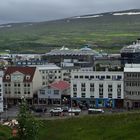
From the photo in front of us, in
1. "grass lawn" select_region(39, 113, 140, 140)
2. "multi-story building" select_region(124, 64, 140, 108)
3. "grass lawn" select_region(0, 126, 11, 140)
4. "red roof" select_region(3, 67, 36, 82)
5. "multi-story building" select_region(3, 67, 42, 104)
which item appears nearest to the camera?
"grass lawn" select_region(39, 113, 140, 140)

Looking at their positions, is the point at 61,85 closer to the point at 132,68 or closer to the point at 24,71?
the point at 24,71

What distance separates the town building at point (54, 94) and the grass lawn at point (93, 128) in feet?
80.3

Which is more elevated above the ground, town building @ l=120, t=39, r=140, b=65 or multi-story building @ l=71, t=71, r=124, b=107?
town building @ l=120, t=39, r=140, b=65

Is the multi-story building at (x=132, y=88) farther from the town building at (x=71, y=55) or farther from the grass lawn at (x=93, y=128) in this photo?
the town building at (x=71, y=55)

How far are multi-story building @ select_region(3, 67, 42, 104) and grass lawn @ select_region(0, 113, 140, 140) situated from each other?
2661 cm

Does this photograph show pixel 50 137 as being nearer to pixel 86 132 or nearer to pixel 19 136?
pixel 86 132

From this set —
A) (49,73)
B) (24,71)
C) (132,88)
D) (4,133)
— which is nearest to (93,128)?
(4,133)

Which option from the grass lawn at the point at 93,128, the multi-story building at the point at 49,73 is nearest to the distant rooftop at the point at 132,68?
the multi-story building at the point at 49,73

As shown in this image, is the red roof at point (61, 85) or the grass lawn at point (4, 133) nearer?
the grass lawn at point (4, 133)

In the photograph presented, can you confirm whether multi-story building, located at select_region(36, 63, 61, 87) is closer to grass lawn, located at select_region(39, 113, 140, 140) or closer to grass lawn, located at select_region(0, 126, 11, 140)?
grass lawn, located at select_region(39, 113, 140, 140)

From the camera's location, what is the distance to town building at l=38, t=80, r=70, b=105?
8325 cm

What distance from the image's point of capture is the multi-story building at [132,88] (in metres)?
77.7

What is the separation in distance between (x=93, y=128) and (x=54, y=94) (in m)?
32.6

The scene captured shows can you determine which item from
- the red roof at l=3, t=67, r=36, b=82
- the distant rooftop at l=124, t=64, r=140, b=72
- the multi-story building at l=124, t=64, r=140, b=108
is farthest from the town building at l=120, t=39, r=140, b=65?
the red roof at l=3, t=67, r=36, b=82
